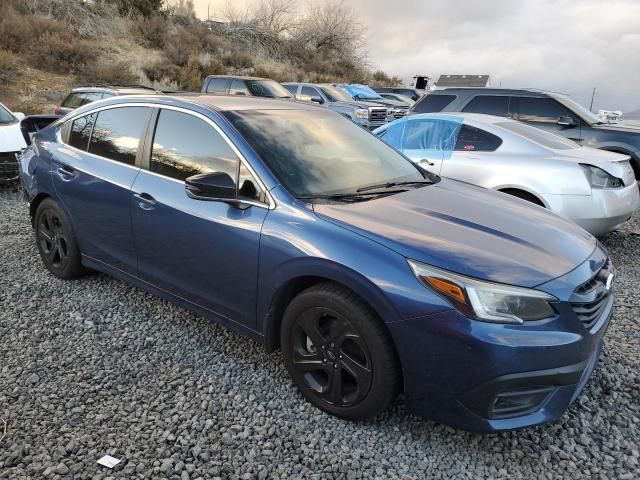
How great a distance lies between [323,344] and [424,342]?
1.89 feet

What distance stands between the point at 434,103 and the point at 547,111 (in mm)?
1826

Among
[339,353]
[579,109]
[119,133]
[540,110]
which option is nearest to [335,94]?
[540,110]

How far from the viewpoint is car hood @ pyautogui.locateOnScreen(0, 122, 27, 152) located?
7.45 m

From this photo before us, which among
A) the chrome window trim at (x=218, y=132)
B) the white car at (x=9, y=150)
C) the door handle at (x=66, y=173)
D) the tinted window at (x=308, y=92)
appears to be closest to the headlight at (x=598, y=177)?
the chrome window trim at (x=218, y=132)

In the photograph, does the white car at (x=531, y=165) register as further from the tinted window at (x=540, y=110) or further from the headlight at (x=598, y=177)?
the tinted window at (x=540, y=110)

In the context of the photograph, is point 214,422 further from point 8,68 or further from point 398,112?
point 8,68

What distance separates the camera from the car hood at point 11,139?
745cm

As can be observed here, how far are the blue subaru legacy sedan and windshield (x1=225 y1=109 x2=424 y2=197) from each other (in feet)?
0.05

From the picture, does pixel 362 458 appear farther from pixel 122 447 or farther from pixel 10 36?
pixel 10 36

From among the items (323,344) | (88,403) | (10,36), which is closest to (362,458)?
(323,344)

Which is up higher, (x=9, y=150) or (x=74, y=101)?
(x=74, y=101)

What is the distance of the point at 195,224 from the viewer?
9.98 feet

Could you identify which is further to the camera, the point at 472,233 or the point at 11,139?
the point at 11,139

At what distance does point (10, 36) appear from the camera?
21.2 m
